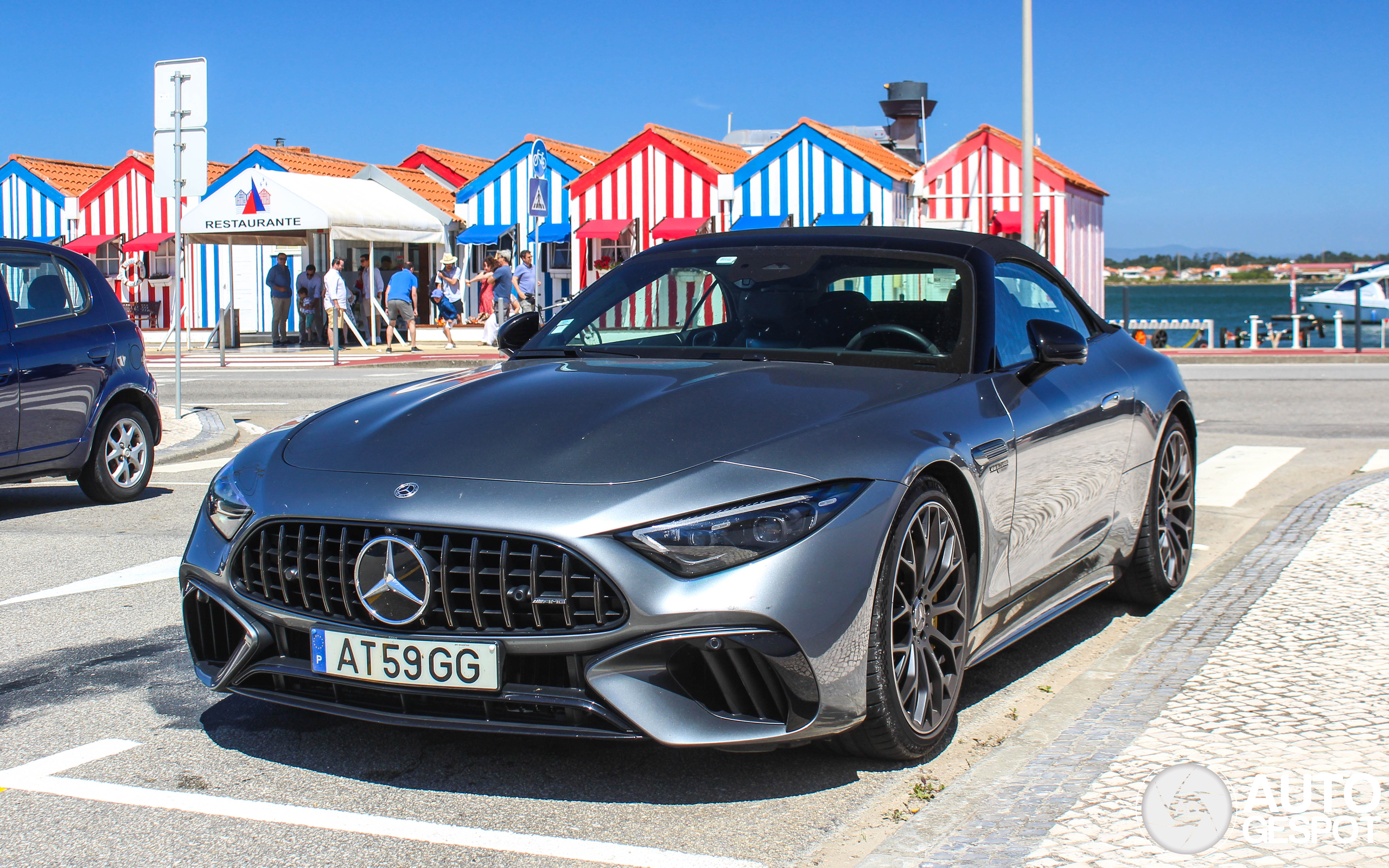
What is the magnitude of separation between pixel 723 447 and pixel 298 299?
2718 centimetres

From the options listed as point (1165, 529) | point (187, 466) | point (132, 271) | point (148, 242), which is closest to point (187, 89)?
point (187, 466)

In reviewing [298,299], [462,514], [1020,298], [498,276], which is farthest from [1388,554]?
[298,299]

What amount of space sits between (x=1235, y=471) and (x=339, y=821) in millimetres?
7849

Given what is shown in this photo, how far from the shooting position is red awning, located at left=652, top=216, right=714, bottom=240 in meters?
32.5

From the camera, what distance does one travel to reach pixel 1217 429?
12.5m

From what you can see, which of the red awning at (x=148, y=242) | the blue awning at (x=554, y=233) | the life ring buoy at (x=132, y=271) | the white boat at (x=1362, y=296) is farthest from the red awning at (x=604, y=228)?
the white boat at (x=1362, y=296)

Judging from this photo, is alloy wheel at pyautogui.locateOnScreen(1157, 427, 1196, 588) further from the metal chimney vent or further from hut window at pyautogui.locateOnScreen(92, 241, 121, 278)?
the metal chimney vent

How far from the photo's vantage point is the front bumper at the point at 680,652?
10.2ft

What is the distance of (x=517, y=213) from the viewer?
3550 cm

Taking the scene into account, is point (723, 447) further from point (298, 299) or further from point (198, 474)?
point (298, 299)

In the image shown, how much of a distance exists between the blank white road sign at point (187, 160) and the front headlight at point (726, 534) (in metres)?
11.4

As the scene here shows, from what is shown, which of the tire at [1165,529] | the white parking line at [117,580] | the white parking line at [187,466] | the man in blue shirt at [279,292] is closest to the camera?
the tire at [1165,529]

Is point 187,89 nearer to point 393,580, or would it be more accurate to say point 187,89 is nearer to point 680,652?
point 393,580

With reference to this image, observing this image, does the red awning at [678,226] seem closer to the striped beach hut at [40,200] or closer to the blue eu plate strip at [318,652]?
the striped beach hut at [40,200]
